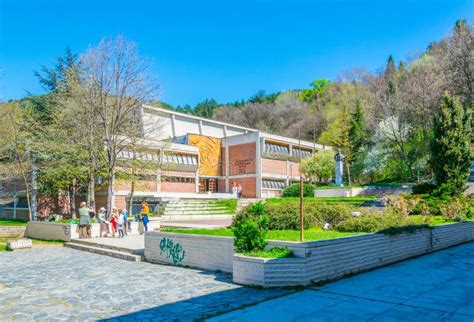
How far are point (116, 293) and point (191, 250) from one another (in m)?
3.20

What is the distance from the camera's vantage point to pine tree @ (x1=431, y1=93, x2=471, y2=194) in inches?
948

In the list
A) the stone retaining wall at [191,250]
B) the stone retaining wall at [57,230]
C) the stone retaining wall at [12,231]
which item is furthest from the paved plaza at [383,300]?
the stone retaining wall at [12,231]

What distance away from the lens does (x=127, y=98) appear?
878 inches

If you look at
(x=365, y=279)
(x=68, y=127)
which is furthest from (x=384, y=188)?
(x=365, y=279)

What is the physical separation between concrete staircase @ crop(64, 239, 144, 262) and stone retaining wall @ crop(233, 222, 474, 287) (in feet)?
18.5

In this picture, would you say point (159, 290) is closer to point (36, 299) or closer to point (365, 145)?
point (36, 299)

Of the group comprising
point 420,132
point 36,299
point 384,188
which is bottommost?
point 36,299

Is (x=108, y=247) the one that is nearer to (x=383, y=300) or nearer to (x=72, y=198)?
(x=383, y=300)

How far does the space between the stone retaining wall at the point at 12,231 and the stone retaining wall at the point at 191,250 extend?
1394 centimetres

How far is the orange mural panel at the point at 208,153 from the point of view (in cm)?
4908

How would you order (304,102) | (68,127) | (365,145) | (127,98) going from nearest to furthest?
(127,98) < (68,127) < (365,145) < (304,102)

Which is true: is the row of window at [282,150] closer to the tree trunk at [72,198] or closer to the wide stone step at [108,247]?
the tree trunk at [72,198]

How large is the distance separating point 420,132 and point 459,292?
40357 millimetres

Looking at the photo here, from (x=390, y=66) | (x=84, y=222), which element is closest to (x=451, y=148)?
(x=84, y=222)
